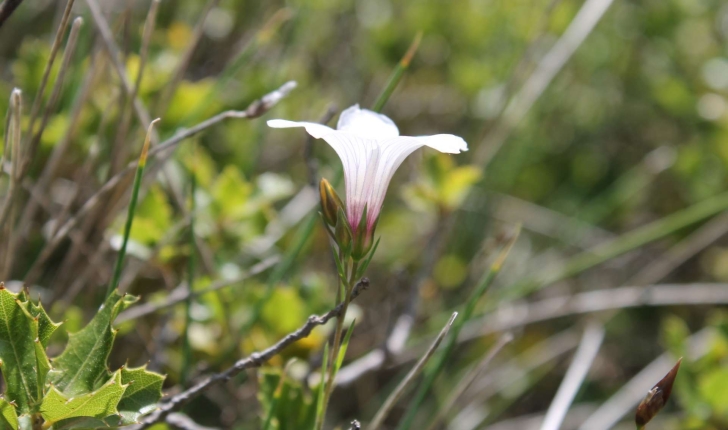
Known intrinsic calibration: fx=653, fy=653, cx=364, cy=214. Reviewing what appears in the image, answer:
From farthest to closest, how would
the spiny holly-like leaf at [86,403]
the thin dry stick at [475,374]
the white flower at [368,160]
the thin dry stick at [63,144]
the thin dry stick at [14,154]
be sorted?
the thin dry stick at [63,144], the thin dry stick at [475,374], the thin dry stick at [14,154], the white flower at [368,160], the spiny holly-like leaf at [86,403]

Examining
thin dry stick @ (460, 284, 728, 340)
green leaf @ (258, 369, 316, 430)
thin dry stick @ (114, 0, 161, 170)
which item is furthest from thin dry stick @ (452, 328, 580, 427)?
thin dry stick @ (114, 0, 161, 170)

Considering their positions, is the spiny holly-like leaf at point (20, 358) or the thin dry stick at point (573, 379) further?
the thin dry stick at point (573, 379)

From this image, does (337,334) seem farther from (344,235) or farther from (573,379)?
(573,379)

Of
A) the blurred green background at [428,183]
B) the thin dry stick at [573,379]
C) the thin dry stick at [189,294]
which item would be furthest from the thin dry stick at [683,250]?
the thin dry stick at [189,294]

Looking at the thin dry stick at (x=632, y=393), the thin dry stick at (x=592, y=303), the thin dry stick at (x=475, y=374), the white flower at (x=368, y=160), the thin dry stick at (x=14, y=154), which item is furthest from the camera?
the thin dry stick at (x=592, y=303)

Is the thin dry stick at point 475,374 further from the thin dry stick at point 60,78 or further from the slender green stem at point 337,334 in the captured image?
the thin dry stick at point 60,78

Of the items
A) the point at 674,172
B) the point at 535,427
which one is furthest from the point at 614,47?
the point at 535,427

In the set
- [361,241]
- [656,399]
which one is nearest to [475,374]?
[656,399]

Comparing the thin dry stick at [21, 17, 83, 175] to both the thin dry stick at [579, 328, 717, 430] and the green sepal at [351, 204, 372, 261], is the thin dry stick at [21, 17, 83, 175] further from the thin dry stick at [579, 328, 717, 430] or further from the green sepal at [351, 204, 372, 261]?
the thin dry stick at [579, 328, 717, 430]
